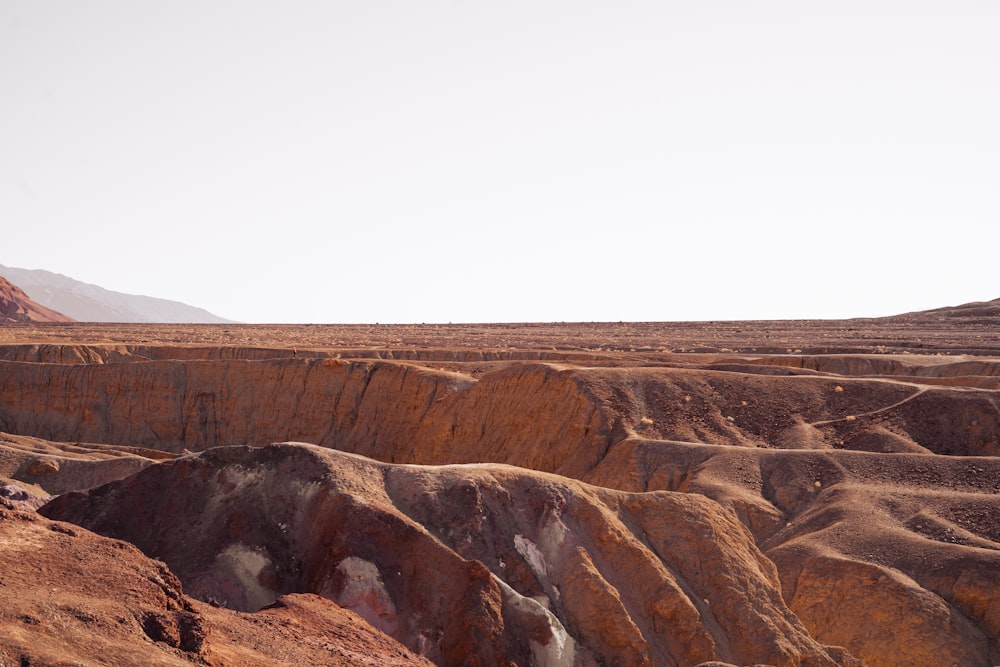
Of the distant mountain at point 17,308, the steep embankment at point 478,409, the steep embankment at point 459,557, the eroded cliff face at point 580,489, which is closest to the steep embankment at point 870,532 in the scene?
the eroded cliff face at point 580,489

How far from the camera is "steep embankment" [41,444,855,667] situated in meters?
23.2

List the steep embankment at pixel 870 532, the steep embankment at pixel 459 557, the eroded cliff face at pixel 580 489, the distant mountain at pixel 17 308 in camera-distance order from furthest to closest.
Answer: the distant mountain at pixel 17 308
the steep embankment at pixel 870 532
the eroded cliff face at pixel 580 489
the steep embankment at pixel 459 557

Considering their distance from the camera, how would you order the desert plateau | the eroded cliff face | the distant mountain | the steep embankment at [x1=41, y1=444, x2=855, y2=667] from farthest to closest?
the distant mountain → the eroded cliff face → the steep embankment at [x1=41, y1=444, x2=855, y2=667] → the desert plateau

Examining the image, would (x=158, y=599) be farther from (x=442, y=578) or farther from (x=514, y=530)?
(x=514, y=530)

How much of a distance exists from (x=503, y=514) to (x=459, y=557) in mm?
2659

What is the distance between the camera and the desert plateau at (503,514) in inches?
737

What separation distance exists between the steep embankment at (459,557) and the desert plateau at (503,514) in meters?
0.06

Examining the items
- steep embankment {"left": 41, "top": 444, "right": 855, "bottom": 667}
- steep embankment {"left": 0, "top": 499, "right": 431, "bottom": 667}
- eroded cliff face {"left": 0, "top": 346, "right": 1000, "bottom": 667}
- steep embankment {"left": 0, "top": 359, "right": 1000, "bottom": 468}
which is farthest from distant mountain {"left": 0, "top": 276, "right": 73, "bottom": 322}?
steep embankment {"left": 0, "top": 499, "right": 431, "bottom": 667}

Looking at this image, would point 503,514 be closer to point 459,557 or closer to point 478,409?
point 459,557

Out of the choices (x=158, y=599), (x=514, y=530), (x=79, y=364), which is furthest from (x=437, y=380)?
(x=158, y=599)

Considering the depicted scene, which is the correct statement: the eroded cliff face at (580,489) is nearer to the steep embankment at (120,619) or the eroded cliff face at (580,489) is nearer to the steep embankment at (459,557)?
the steep embankment at (459,557)

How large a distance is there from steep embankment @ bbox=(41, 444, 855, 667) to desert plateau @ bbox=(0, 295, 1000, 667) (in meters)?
0.06

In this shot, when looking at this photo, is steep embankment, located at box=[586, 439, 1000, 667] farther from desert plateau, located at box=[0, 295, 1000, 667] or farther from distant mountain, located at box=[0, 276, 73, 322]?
distant mountain, located at box=[0, 276, 73, 322]

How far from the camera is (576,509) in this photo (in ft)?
90.2
